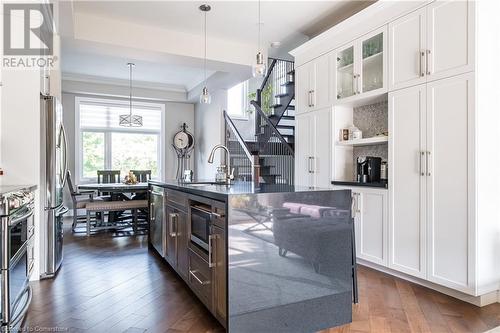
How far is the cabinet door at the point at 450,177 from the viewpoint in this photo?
7.90ft

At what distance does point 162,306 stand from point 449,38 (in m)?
3.05

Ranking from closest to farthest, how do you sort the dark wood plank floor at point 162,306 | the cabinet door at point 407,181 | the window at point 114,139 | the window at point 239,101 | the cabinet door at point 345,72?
the dark wood plank floor at point 162,306
the cabinet door at point 407,181
the cabinet door at point 345,72
the window at point 114,139
the window at point 239,101

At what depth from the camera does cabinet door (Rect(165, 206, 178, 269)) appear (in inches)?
115

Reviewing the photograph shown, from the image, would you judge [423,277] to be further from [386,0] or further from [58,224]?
[58,224]

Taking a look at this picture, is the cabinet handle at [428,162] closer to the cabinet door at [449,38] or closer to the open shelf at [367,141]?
the open shelf at [367,141]

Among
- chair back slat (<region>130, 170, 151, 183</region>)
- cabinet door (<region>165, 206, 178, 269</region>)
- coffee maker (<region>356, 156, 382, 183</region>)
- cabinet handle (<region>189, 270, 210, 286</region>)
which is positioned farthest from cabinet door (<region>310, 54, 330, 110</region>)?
chair back slat (<region>130, 170, 151, 183</region>)

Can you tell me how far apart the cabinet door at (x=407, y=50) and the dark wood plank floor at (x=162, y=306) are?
5.98 ft

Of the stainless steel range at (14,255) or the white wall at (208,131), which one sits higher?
the white wall at (208,131)

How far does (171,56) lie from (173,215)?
278 cm

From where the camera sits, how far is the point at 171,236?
3.05 m

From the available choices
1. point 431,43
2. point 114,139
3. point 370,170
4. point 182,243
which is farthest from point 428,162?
point 114,139

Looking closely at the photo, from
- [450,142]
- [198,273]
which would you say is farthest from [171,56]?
[450,142]

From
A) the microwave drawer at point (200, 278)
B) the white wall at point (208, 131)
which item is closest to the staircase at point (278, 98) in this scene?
the white wall at point (208, 131)

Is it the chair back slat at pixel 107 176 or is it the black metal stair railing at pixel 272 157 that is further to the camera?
the chair back slat at pixel 107 176
